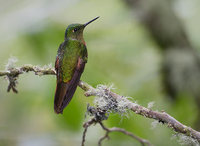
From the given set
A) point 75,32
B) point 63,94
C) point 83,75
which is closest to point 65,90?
point 63,94

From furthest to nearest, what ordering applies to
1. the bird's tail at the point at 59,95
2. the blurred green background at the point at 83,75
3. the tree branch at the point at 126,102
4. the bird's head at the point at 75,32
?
the blurred green background at the point at 83,75, the bird's head at the point at 75,32, the bird's tail at the point at 59,95, the tree branch at the point at 126,102

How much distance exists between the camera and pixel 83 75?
3.27m

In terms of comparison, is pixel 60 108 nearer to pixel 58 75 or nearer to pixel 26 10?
pixel 58 75

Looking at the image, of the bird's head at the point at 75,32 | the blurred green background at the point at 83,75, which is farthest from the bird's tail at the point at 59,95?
the blurred green background at the point at 83,75

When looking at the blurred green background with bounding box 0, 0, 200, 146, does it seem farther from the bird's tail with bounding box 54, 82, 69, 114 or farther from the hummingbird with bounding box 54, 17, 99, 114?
the bird's tail with bounding box 54, 82, 69, 114

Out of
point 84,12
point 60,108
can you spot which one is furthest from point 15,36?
point 60,108

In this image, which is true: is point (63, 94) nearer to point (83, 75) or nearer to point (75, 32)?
point (75, 32)

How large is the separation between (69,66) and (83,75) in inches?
49.4

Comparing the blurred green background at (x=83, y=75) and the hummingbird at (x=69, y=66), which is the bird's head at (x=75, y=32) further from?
the blurred green background at (x=83, y=75)

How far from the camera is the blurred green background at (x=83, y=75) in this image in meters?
3.20

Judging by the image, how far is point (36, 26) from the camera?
139 inches

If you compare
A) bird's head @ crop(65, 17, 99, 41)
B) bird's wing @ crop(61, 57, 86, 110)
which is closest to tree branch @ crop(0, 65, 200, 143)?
bird's wing @ crop(61, 57, 86, 110)

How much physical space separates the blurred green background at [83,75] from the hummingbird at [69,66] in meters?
0.84

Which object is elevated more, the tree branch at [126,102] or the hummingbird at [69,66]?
the hummingbird at [69,66]
